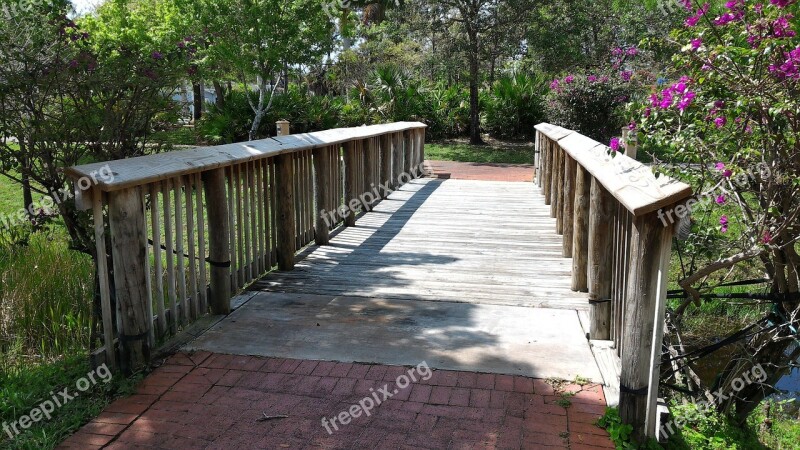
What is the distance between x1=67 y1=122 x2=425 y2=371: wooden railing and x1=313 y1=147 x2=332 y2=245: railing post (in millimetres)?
11

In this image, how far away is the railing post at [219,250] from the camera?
466 centimetres

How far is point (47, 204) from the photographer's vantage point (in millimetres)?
5074

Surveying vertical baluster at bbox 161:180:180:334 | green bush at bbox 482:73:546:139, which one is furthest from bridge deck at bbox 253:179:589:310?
green bush at bbox 482:73:546:139

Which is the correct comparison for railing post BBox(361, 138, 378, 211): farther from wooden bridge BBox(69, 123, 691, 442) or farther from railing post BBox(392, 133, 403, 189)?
railing post BBox(392, 133, 403, 189)

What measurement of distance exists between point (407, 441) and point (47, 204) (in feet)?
11.6

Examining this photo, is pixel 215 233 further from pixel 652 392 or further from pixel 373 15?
pixel 373 15

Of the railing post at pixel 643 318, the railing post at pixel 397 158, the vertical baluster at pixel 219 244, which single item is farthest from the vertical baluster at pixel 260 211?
the railing post at pixel 397 158

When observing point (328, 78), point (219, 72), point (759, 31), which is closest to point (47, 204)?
point (759, 31)

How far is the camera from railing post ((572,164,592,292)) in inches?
205

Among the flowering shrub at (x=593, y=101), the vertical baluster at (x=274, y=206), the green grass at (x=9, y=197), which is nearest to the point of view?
the vertical baluster at (x=274, y=206)

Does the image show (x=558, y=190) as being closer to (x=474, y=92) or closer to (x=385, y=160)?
(x=385, y=160)

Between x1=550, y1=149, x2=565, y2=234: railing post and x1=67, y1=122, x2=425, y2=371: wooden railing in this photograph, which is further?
x1=550, y1=149, x2=565, y2=234: railing post

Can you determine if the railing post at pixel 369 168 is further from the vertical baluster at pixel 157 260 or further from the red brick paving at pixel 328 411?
the red brick paving at pixel 328 411

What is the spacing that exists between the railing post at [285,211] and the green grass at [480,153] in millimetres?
13346
